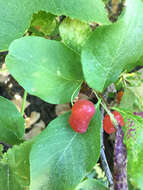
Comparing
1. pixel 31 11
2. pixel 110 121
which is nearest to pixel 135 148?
pixel 110 121

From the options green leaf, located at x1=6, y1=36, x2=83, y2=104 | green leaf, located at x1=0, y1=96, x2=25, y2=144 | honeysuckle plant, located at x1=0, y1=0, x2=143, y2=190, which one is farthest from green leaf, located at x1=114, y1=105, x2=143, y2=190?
green leaf, located at x1=0, y1=96, x2=25, y2=144

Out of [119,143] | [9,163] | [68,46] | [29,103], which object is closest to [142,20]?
[68,46]

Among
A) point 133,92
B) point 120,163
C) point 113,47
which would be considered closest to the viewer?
point 113,47

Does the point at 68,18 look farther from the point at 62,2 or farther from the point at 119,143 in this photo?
the point at 119,143

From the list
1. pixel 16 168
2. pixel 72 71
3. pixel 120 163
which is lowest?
pixel 16 168

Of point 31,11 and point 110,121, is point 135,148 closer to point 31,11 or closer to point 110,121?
point 110,121

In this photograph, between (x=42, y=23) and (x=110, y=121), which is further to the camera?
(x=42, y=23)

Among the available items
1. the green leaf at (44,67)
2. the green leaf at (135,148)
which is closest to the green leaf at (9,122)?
the green leaf at (44,67)
